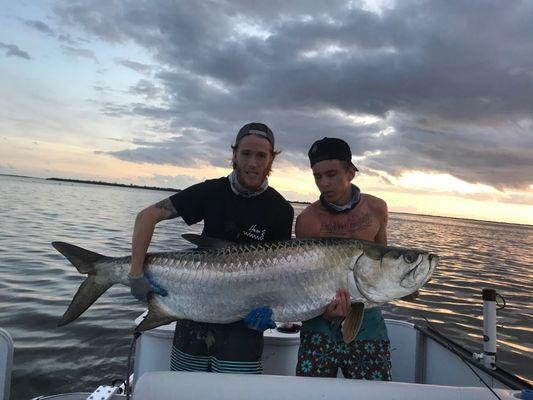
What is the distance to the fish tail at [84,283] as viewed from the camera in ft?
13.3

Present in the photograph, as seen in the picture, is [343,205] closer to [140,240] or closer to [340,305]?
[340,305]

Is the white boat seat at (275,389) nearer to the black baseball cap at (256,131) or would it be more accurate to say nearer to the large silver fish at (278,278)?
the large silver fish at (278,278)

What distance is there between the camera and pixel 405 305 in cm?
1226

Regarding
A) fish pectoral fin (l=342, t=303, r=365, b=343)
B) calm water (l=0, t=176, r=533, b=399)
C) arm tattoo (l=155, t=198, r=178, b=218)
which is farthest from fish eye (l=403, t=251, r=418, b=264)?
calm water (l=0, t=176, r=533, b=399)

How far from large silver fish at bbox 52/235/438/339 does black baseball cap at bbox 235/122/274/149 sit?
96 centimetres

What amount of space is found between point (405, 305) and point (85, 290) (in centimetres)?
1017

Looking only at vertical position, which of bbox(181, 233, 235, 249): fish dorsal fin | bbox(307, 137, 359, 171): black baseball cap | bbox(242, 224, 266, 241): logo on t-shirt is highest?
bbox(307, 137, 359, 171): black baseball cap

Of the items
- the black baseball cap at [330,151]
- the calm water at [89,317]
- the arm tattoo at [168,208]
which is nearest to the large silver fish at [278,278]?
the arm tattoo at [168,208]

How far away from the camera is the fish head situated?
3658 millimetres

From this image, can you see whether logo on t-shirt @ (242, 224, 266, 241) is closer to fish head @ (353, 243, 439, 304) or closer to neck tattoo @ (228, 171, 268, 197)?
neck tattoo @ (228, 171, 268, 197)

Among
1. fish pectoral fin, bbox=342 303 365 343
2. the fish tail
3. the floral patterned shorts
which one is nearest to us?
fish pectoral fin, bbox=342 303 365 343

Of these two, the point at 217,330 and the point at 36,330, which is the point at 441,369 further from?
the point at 36,330

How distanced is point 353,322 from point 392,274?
1.73 ft

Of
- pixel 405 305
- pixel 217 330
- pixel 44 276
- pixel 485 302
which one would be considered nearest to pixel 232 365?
pixel 217 330
